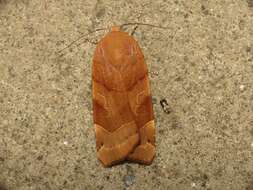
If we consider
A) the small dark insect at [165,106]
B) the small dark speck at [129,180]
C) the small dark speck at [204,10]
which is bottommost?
the small dark speck at [129,180]

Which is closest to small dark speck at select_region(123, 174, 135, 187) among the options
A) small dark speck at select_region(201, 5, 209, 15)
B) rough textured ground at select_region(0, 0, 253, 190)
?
rough textured ground at select_region(0, 0, 253, 190)

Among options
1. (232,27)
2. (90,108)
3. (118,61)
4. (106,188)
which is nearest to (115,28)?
(118,61)

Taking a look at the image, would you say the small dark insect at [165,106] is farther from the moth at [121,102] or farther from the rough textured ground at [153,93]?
the moth at [121,102]

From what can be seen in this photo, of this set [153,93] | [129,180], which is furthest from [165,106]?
[129,180]

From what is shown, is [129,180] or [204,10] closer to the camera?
[129,180]

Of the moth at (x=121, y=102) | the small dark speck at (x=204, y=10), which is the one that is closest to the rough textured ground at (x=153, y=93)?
the small dark speck at (x=204, y=10)

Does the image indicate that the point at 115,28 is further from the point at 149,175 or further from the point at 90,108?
the point at 149,175

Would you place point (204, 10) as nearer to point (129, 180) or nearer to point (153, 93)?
point (153, 93)
